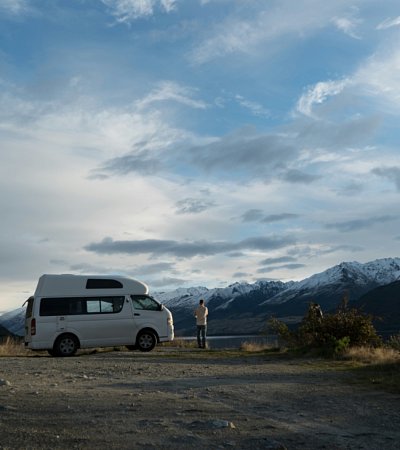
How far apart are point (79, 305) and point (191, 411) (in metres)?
12.5

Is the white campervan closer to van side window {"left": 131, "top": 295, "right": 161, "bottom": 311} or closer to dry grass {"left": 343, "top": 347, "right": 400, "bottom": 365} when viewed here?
van side window {"left": 131, "top": 295, "right": 161, "bottom": 311}

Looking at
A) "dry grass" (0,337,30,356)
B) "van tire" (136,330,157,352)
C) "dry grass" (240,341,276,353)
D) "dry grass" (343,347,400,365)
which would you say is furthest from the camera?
"dry grass" (240,341,276,353)

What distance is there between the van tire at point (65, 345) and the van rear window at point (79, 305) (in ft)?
2.43

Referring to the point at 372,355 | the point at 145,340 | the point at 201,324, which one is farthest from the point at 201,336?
the point at 372,355

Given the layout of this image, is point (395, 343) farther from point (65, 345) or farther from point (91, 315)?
point (65, 345)

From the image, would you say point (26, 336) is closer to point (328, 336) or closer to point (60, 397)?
point (328, 336)

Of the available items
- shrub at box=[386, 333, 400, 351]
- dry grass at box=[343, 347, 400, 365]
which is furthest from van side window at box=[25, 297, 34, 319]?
shrub at box=[386, 333, 400, 351]

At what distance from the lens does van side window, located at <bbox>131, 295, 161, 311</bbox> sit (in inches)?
795

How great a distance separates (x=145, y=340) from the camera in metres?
20.2

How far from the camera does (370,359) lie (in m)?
16.0

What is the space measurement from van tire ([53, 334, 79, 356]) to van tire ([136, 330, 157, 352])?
2188mm

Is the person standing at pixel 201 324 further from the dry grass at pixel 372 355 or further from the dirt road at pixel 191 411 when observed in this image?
the dirt road at pixel 191 411

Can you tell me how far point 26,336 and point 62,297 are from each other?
1.79 m

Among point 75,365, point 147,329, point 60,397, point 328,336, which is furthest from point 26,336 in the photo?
point 60,397
